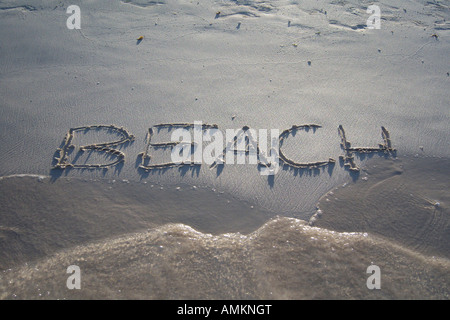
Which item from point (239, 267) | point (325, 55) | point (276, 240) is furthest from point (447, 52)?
point (239, 267)

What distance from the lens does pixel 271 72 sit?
431cm

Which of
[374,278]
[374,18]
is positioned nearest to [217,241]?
[374,278]

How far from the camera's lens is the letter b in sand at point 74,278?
7.39 ft

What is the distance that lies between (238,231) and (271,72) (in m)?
2.47

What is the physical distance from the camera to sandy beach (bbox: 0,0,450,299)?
7.84ft

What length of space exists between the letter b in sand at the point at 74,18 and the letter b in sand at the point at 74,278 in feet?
13.2

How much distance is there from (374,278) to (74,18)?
544cm

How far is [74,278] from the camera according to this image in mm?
2289

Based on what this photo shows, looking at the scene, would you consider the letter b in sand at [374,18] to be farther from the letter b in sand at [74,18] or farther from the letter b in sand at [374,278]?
the letter b in sand at [74,18]

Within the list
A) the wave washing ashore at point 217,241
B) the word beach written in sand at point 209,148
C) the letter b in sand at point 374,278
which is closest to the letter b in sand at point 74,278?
the wave washing ashore at point 217,241

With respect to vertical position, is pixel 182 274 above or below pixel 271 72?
below

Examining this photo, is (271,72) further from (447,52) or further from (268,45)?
(447,52)

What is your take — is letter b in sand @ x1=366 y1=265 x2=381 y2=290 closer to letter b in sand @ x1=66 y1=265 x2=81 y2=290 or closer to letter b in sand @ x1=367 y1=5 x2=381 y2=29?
letter b in sand @ x1=66 y1=265 x2=81 y2=290

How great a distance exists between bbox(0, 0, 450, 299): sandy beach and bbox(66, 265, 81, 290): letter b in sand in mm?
56
